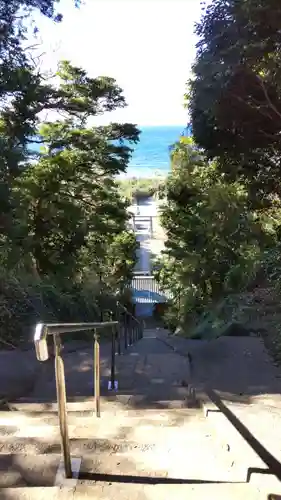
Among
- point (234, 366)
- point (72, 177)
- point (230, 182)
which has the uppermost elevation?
point (72, 177)

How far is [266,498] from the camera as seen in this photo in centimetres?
192

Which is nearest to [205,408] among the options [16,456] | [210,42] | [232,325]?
[16,456]

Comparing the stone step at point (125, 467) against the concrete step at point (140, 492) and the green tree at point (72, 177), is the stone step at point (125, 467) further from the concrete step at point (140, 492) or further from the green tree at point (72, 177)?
the green tree at point (72, 177)

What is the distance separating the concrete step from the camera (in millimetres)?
1916

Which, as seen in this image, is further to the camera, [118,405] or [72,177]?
[72,177]

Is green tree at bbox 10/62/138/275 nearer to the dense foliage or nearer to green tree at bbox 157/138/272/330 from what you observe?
the dense foliage

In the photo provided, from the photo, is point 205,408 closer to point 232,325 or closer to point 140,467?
point 140,467

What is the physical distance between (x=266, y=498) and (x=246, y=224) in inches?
385

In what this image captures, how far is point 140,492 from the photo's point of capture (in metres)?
1.97

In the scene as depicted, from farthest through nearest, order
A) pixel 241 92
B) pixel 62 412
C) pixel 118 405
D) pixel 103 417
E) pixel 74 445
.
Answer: pixel 241 92 < pixel 118 405 < pixel 103 417 < pixel 74 445 < pixel 62 412

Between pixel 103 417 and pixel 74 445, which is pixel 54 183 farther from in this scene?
pixel 74 445

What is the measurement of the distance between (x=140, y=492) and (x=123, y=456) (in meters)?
0.48

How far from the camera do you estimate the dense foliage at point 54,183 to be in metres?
8.35

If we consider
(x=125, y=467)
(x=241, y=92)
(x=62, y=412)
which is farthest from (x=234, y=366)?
(x=62, y=412)
